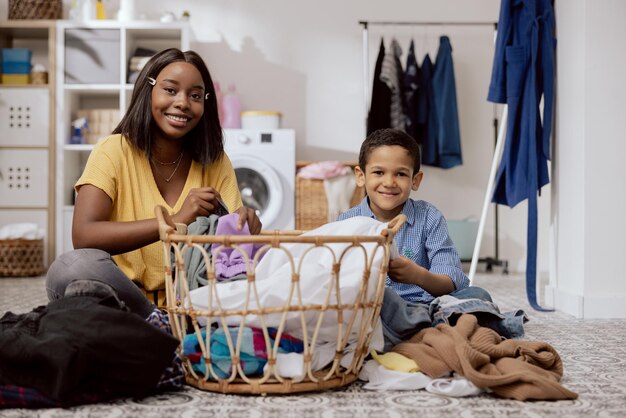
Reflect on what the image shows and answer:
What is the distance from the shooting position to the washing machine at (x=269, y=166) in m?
4.31

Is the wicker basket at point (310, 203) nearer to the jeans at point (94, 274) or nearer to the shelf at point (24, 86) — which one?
the shelf at point (24, 86)

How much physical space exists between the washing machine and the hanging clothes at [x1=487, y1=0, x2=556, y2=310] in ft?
5.26

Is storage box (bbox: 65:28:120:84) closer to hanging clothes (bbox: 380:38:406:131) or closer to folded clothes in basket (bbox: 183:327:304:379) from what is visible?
hanging clothes (bbox: 380:38:406:131)

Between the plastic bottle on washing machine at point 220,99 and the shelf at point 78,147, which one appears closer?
the shelf at point 78,147

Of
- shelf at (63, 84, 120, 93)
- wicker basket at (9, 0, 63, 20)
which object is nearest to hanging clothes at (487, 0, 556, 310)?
shelf at (63, 84, 120, 93)

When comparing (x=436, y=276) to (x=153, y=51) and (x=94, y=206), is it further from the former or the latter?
(x=153, y=51)

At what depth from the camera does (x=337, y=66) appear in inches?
194

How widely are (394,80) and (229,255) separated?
10.5ft

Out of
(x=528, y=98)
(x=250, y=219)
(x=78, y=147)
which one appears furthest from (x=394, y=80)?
(x=250, y=219)

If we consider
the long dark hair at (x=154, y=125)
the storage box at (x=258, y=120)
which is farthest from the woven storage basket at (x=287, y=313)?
the storage box at (x=258, y=120)

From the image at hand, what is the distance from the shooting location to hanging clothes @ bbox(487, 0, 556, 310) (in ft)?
9.46

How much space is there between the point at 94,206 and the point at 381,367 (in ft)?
2.39

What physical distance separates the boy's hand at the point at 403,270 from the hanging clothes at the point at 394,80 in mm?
3033

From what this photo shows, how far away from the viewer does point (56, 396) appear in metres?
1.22
